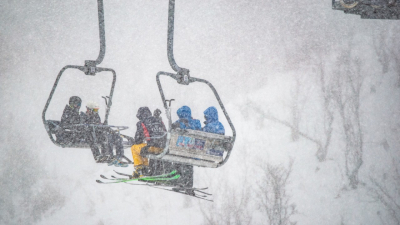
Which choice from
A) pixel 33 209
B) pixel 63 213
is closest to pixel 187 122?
pixel 63 213

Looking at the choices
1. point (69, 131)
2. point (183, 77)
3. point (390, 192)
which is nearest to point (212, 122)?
point (183, 77)

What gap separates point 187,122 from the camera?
167 inches

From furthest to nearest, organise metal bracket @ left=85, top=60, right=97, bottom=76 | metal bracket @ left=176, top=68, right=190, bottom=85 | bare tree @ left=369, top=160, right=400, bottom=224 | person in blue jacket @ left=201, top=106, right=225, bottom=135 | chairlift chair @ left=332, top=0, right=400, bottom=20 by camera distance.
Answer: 1. bare tree @ left=369, top=160, right=400, bottom=224
2. person in blue jacket @ left=201, top=106, right=225, bottom=135
3. metal bracket @ left=85, top=60, right=97, bottom=76
4. metal bracket @ left=176, top=68, right=190, bottom=85
5. chairlift chair @ left=332, top=0, right=400, bottom=20

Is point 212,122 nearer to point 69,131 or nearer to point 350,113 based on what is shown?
point 69,131

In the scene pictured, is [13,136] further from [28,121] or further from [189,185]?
[189,185]

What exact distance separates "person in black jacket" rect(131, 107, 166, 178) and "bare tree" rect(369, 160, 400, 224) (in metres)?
41.7

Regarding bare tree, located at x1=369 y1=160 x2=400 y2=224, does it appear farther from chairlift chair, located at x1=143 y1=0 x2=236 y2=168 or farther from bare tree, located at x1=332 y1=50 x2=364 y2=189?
chairlift chair, located at x1=143 y1=0 x2=236 y2=168

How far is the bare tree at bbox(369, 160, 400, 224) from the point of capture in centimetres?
3875

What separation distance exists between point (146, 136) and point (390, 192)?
144 feet

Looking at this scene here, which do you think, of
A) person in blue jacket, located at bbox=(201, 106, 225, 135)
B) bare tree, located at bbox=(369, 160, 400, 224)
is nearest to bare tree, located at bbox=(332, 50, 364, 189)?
bare tree, located at bbox=(369, 160, 400, 224)

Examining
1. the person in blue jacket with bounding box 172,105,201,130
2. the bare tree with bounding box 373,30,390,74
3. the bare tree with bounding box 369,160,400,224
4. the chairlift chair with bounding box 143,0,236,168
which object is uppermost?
the bare tree with bounding box 373,30,390,74

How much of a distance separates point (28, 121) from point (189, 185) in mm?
102275

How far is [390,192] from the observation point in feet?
129

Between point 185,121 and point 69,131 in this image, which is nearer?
point 185,121
